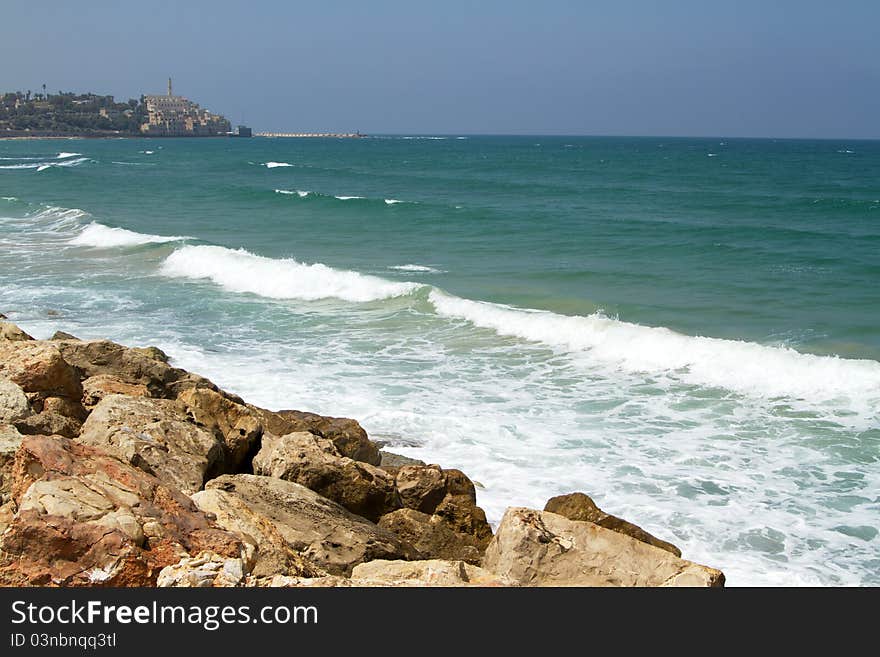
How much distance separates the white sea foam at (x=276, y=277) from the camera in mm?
22141

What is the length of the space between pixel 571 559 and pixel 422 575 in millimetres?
2065

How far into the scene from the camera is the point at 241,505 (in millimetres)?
6016

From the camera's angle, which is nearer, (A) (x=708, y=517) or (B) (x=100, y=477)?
(B) (x=100, y=477)

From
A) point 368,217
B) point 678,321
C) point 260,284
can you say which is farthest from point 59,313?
point 368,217

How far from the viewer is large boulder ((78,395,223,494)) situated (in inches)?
284

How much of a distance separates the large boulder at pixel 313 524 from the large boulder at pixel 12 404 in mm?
1692

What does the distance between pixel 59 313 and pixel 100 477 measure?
49.1ft

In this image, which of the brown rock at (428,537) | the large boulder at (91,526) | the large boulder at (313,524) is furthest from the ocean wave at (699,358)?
the large boulder at (91,526)

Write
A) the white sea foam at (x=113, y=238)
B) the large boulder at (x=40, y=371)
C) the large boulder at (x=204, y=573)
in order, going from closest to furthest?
the large boulder at (x=204, y=573)
the large boulder at (x=40, y=371)
the white sea foam at (x=113, y=238)

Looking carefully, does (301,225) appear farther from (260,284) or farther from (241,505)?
(241,505)

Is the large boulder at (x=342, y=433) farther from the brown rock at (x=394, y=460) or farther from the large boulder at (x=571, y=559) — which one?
the large boulder at (x=571, y=559)

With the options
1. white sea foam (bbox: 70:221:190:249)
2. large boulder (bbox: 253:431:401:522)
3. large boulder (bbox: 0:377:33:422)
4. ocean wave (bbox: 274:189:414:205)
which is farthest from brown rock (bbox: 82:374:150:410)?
ocean wave (bbox: 274:189:414:205)

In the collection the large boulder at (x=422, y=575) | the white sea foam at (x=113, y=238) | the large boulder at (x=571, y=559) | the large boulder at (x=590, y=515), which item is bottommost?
the large boulder at (x=590, y=515)

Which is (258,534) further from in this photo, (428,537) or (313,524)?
(428,537)
